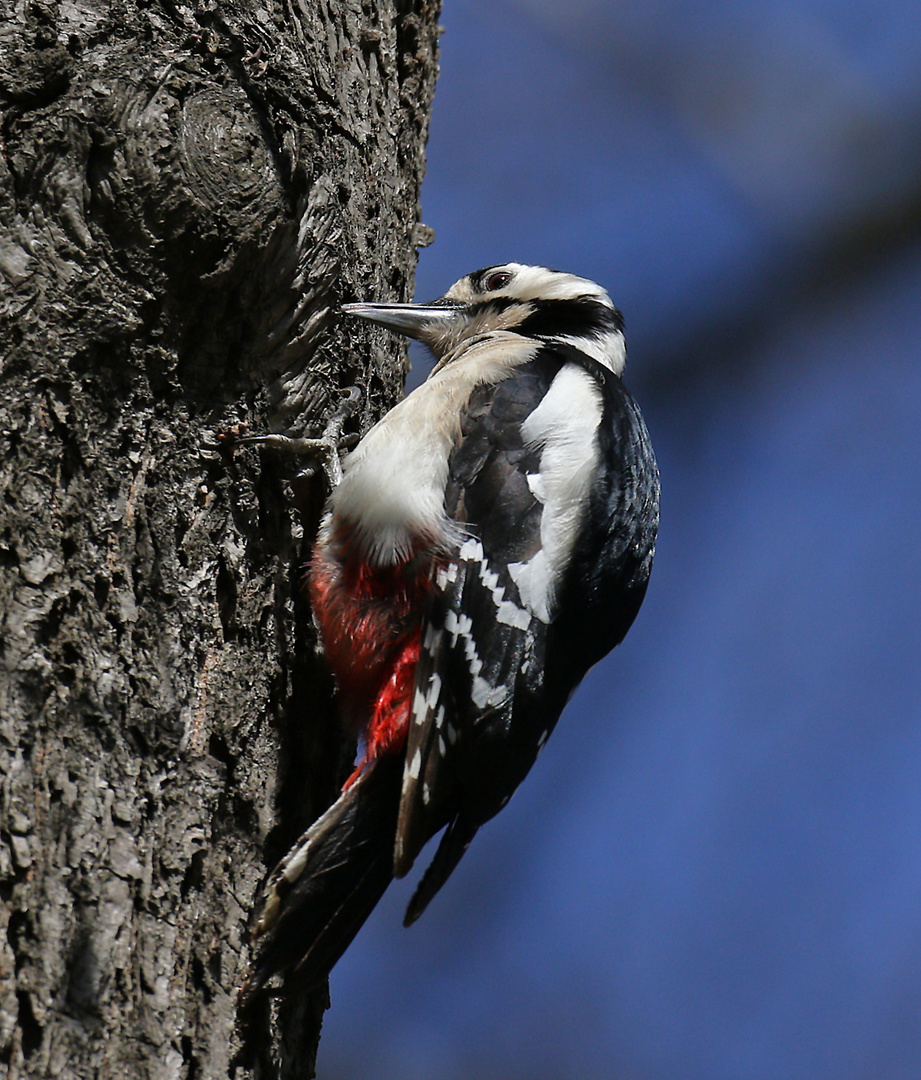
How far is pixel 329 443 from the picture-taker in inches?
82.4

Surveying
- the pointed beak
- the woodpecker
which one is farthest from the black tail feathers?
the pointed beak

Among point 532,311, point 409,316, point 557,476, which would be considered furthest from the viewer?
point 532,311

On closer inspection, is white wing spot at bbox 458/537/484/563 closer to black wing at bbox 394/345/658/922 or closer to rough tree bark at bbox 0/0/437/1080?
black wing at bbox 394/345/658/922

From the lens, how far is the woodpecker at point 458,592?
188cm

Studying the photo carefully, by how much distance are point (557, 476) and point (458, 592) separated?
345 millimetres

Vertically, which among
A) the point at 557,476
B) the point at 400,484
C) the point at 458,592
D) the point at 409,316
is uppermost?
the point at 409,316

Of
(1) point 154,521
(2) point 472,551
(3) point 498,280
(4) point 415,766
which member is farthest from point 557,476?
(3) point 498,280

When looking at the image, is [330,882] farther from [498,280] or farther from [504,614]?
[498,280]

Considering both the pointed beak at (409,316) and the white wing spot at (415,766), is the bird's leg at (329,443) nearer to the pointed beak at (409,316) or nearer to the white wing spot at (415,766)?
the pointed beak at (409,316)

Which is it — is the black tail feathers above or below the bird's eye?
below

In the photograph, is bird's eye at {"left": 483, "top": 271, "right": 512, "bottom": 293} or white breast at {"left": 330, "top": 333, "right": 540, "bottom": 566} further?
bird's eye at {"left": 483, "top": 271, "right": 512, "bottom": 293}

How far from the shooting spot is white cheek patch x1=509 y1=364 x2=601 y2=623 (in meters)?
2.14

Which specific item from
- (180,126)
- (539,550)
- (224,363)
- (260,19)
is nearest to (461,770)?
(539,550)

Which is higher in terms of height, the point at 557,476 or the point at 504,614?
the point at 557,476
